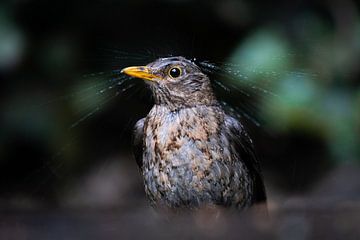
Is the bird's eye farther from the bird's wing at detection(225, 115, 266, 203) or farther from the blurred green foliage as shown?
the blurred green foliage

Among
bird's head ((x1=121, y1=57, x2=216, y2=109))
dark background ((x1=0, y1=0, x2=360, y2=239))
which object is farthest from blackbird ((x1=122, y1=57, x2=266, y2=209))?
dark background ((x1=0, y1=0, x2=360, y2=239))

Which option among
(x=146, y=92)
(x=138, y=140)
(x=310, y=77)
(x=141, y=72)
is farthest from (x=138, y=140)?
(x=310, y=77)

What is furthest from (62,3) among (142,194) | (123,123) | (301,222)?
(301,222)

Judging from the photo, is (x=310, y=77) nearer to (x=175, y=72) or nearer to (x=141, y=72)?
(x=175, y=72)

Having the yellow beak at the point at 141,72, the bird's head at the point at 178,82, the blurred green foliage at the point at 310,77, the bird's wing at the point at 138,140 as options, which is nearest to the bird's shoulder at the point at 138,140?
the bird's wing at the point at 138,140

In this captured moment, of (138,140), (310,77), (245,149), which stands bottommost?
(245,149)

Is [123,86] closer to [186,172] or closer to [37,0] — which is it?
[186,172]
